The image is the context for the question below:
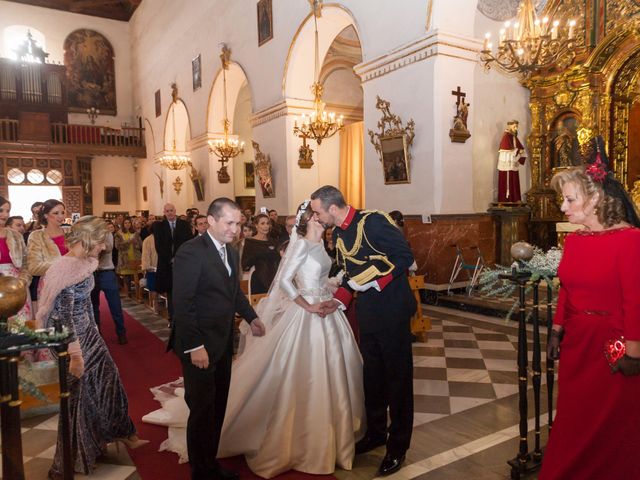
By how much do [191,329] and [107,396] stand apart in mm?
1057

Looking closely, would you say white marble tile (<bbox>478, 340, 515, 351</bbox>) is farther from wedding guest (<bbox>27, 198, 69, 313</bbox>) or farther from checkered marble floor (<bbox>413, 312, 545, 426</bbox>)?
wedding guest (<bbox>27, 198, 69, 313</bbox>)

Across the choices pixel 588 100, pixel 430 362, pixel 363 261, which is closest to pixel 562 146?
pixel 588 100

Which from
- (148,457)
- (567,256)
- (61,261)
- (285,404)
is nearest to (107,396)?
(148,457)

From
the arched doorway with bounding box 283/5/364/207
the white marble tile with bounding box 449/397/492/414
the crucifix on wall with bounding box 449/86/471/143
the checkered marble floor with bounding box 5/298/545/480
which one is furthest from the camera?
the arched doorway with bounding box 283/5/364/207

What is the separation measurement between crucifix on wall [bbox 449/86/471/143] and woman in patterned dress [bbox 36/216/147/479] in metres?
6.07

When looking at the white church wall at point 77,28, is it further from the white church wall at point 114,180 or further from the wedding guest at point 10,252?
the wedding guest at point 10,252

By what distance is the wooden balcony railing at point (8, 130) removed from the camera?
19062mm

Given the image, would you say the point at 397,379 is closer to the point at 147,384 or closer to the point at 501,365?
the point at 501,365

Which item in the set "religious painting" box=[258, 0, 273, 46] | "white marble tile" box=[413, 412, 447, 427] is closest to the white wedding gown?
"white marble tile" box=[413, 412, 447, 427]

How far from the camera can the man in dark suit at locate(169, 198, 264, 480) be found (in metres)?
2.69

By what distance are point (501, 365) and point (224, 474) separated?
3238mm

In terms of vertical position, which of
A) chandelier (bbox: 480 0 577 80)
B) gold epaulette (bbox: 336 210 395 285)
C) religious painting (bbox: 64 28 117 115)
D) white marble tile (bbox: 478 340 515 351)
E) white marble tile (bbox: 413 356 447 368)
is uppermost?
religious painting (bbox: 64 28 117 115)

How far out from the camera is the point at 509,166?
905 cm

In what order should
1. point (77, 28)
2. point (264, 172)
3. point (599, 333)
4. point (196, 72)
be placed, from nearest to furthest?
1. point (599, 333)
2. point (264, 172)
3. point (196, 72)
4. point (77, 28)
